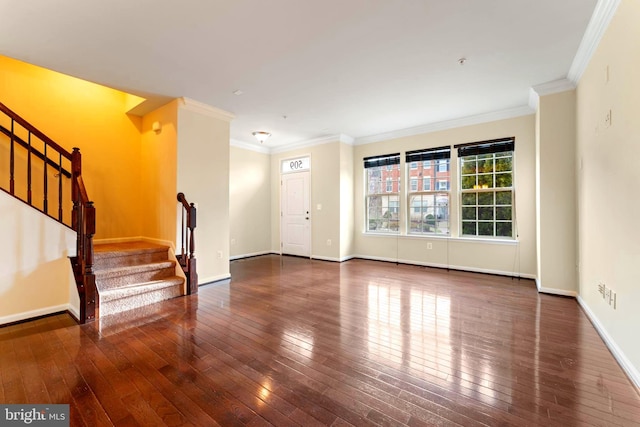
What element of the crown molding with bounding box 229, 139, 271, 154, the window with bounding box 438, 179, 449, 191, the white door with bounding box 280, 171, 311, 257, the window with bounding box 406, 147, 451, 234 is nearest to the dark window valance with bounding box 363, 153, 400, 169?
the window with bounding box 406, 147, 451, 234

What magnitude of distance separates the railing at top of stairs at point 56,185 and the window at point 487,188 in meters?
5.57

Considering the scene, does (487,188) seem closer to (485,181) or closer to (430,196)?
(485,181)

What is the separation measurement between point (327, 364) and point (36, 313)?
3.23m

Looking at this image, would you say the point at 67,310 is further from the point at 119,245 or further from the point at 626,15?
the point at 626,15

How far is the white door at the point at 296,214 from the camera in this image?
659 cm

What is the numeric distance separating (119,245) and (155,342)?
2.43 meters

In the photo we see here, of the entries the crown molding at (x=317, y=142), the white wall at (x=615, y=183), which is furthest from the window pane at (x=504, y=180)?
the crown molding at (x=317, y=142)

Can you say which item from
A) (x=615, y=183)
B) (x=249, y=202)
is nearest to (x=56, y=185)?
(x=249, y=202)

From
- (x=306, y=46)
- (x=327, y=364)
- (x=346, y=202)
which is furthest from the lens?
(x=346, y=202)

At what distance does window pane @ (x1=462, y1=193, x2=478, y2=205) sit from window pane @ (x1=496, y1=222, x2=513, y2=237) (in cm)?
53

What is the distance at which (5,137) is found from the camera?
355 cm

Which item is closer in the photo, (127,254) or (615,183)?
(615,183)

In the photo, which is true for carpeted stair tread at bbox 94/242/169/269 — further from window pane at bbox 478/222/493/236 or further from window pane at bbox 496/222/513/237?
window pane at bbox 496/222/513/237

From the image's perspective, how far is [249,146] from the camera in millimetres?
6656
